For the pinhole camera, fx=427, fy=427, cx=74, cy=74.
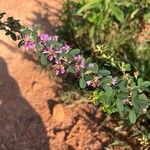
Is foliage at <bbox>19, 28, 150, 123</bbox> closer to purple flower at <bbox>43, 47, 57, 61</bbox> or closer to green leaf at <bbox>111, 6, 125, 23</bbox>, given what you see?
purple flower at <bbox>43, 47, 57, 61</bbox>

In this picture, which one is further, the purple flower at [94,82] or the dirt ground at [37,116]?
the dirt ground at [37,116]

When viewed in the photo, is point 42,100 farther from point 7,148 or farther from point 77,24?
point 77,24

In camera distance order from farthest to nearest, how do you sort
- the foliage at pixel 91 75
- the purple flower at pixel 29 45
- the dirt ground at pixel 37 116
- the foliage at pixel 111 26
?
1. the foliage at pixel 111 26
2. the dirt ground at pixel 37 116
3. the purple flower at pixel 29 45
4. the foliage at pixel 91 75

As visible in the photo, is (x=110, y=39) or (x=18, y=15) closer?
(x=110, y=39)

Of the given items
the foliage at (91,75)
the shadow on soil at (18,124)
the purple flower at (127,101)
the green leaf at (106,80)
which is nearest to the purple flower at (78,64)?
the foliage at (91,75)

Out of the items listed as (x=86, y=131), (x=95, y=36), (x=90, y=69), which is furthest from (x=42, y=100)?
(x=90, y=69)

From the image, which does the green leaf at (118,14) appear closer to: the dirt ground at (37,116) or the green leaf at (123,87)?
the dirt ground at (37,116)

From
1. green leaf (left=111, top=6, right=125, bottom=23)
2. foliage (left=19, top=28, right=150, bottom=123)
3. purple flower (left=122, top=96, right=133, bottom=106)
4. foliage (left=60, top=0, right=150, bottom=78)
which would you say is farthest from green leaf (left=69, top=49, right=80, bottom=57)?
green leaf (left=111, top=6, right=125, bottom=23)

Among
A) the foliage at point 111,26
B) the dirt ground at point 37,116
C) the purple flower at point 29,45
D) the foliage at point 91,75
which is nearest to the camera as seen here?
the foliage at point 91,75
